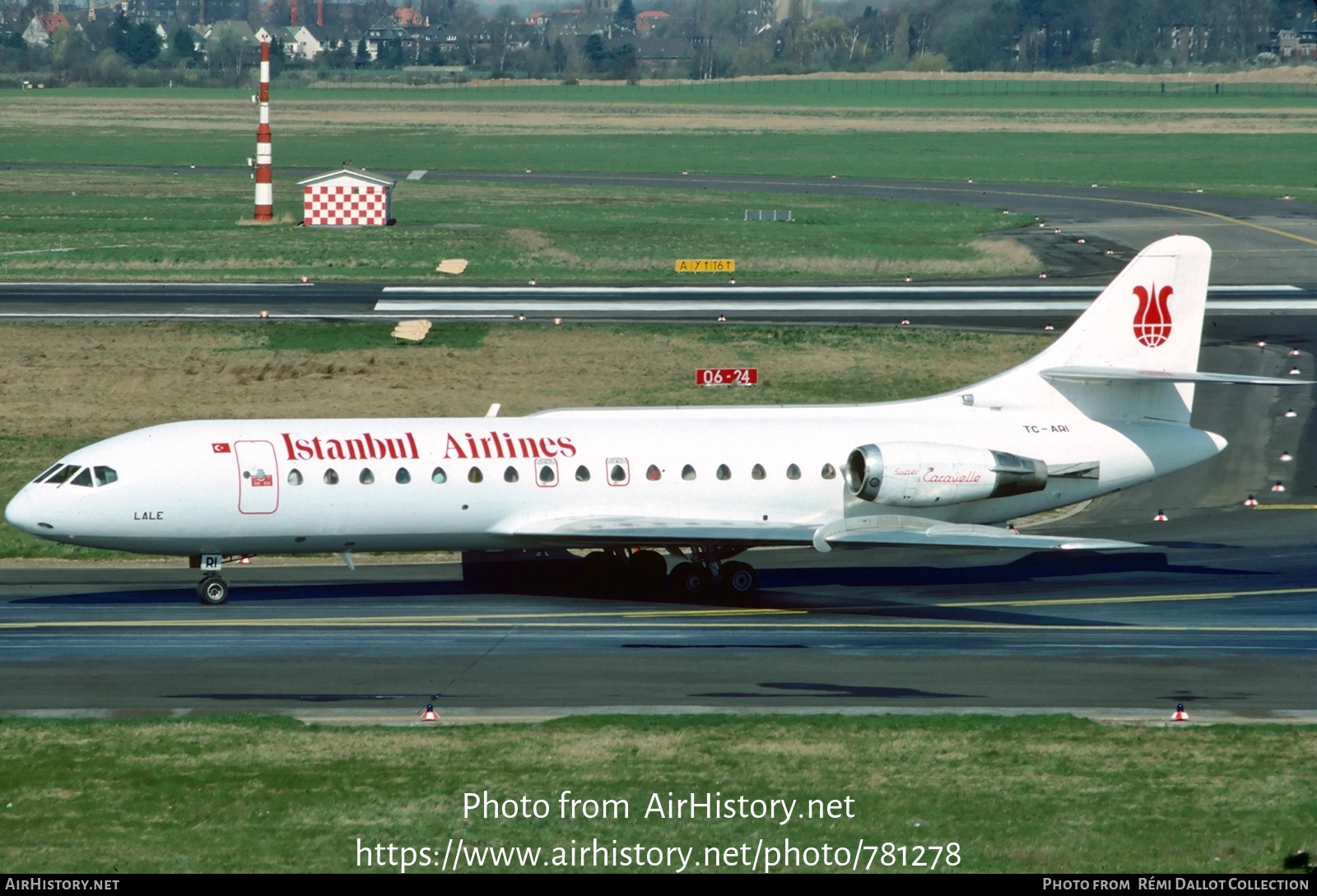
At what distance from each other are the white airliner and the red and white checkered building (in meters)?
51.0

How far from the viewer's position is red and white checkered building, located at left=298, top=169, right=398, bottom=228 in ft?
268

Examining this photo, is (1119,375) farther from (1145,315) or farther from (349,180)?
(349,180)

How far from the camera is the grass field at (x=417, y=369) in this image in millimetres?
46688

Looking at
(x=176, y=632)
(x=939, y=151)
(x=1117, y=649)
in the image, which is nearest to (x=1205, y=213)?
(x=939, y=151)

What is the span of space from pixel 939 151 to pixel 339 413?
10498 centimetres

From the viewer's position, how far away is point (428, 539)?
3116 cm

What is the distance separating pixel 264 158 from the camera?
8250 centimetres

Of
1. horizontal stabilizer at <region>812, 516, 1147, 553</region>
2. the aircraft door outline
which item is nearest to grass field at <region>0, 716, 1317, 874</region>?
horizontal stabilizer at <region>812, 516, 1147, 553</region>

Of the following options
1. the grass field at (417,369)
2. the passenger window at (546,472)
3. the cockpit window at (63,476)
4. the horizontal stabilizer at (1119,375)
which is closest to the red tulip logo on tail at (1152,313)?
the horizontal stabilizer at (1119,375)

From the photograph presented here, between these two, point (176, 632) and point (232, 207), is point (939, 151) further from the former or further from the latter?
point (176, 632)

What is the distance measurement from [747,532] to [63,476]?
12219 mm

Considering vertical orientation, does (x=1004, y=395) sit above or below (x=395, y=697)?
above

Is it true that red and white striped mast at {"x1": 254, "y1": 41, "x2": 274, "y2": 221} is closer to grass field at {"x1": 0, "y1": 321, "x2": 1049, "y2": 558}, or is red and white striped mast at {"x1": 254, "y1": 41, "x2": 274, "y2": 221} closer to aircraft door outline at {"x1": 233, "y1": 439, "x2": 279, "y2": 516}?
grass field at {"x1": 0, "y1": 321, "x2": 1049, "y2": 558}

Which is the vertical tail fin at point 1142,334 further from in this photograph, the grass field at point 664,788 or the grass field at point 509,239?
the grass field at point 509,239
